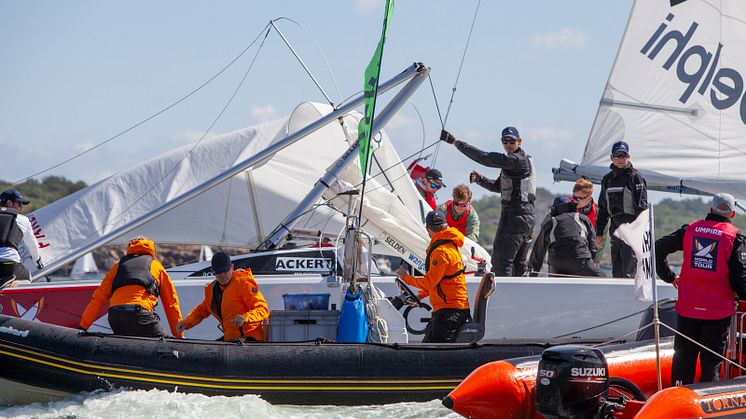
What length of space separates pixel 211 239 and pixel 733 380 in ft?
→ 30.2

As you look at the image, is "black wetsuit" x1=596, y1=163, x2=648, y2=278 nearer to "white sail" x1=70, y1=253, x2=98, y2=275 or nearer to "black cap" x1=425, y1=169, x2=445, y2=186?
"black cap" x1=425, y1=169, x2=445, y2=186

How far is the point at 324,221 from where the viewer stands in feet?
51.2

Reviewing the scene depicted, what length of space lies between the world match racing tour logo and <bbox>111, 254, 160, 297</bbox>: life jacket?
670 centimetres

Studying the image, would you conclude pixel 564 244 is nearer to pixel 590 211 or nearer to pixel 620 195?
pixel 620 195

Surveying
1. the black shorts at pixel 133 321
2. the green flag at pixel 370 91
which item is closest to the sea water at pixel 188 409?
the black shorts at pixel 133 321

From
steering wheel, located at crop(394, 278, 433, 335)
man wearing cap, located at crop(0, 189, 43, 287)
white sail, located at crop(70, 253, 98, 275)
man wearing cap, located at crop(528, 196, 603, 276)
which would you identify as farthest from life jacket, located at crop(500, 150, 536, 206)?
white sail, located at crop(70, 253, 98, 275)

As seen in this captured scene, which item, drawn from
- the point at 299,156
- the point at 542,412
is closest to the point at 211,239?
the point at 299,156

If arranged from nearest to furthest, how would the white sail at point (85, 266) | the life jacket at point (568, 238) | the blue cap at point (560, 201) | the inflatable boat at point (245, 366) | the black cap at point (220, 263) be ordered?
the inflatable boat at point (245, 366), the black cap at point (220, 263), the life jacket at point (568, 238), the blue cap at point (560, 201), the white sail at point (85, 266)

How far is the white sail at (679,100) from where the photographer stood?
545 inches

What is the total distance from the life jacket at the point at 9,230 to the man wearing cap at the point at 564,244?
17.9 ft

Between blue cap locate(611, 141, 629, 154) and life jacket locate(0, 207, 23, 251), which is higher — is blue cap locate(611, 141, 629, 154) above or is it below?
above

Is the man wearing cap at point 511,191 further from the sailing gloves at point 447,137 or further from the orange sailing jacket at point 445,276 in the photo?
the orange sailing jacket at point 445,276

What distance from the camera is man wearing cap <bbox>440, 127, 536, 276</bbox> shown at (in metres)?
13.0

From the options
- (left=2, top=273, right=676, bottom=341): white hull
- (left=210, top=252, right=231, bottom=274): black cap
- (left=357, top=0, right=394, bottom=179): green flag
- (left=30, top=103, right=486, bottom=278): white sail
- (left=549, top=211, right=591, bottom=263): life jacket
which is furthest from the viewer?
(left=30, top=103, right=486, bottom=278): white sail
